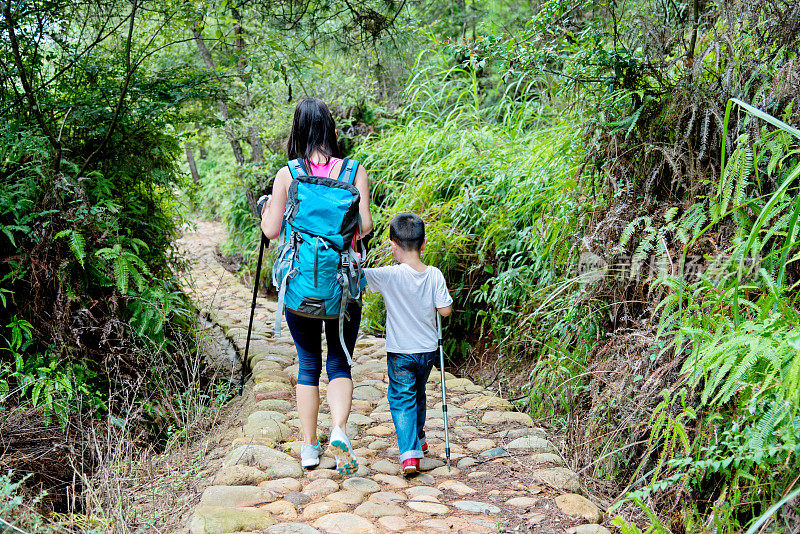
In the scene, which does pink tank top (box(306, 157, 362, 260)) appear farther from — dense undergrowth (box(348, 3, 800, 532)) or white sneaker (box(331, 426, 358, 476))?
dense undergrowth (box(348, 3, 800, 532))

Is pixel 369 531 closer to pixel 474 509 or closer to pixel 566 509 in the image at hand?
pixel 474 509

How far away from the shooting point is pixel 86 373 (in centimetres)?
441

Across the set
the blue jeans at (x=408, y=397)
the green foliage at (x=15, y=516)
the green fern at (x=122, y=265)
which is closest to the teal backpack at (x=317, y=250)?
the blue jeans at (x=408, y=397)

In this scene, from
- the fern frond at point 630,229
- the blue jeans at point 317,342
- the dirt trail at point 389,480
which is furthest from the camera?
the fern frond at point 630,229

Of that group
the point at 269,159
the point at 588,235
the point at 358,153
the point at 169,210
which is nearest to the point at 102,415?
the point at 169,210

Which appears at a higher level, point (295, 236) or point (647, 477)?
point (295, 236)

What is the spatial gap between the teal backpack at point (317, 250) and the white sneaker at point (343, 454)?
0.58 m

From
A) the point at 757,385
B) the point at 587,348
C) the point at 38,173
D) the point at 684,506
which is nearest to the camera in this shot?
the point at 757,385

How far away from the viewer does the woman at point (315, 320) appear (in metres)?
3.17

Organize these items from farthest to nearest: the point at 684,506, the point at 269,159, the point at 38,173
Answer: the point at 269,159 → the point at 38,173 → the point at 684,506

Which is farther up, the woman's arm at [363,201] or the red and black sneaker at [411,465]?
the woman's arm at [363,201]

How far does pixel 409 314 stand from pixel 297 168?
975mm

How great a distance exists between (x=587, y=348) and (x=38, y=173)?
12.9 ft

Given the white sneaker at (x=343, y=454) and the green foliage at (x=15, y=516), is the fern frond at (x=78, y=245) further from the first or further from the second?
the white sneaker at (x=343, y=454)
